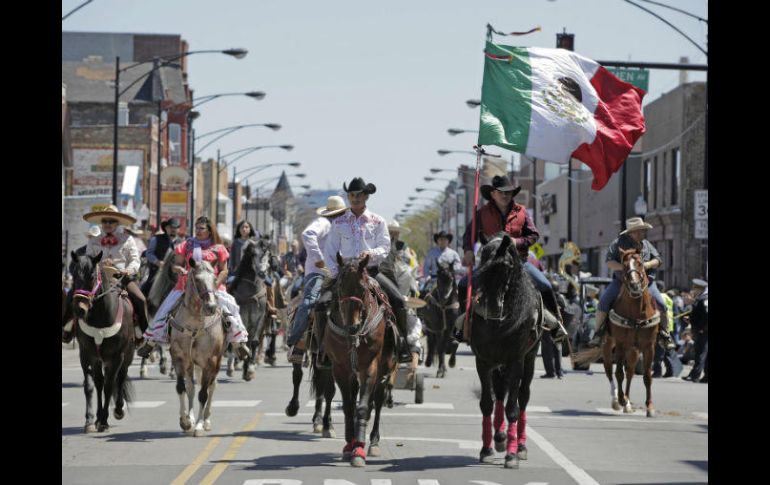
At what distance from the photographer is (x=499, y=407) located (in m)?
15.3

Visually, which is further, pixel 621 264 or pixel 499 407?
pixel 621 264

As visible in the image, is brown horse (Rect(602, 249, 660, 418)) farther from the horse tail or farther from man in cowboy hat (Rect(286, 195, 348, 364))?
man in cowboy hat (Rect(286, 195, 348, 364))

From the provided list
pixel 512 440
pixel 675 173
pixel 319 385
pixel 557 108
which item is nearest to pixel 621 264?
pixel 557 108

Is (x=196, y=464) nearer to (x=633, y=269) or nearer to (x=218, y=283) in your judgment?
(x=218, y=283)

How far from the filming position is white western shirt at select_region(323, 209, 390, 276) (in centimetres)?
1569

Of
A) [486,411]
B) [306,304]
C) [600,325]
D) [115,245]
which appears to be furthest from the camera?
[600,325]

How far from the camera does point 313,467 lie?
46.4 feet

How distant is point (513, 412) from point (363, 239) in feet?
7.78

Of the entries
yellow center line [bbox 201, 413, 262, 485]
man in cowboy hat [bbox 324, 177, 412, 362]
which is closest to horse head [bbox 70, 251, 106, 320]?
yellow center line [bbox 201, 413, 262, 485]

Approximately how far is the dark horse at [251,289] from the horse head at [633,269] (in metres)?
8.08

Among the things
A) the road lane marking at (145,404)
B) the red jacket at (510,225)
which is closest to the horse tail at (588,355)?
the road lane marking at (145,404)

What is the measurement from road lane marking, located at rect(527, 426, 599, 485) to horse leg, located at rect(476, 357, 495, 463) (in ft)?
2.24

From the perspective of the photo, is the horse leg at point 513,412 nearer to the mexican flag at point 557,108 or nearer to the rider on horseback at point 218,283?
the mexican flag at point 557,108
